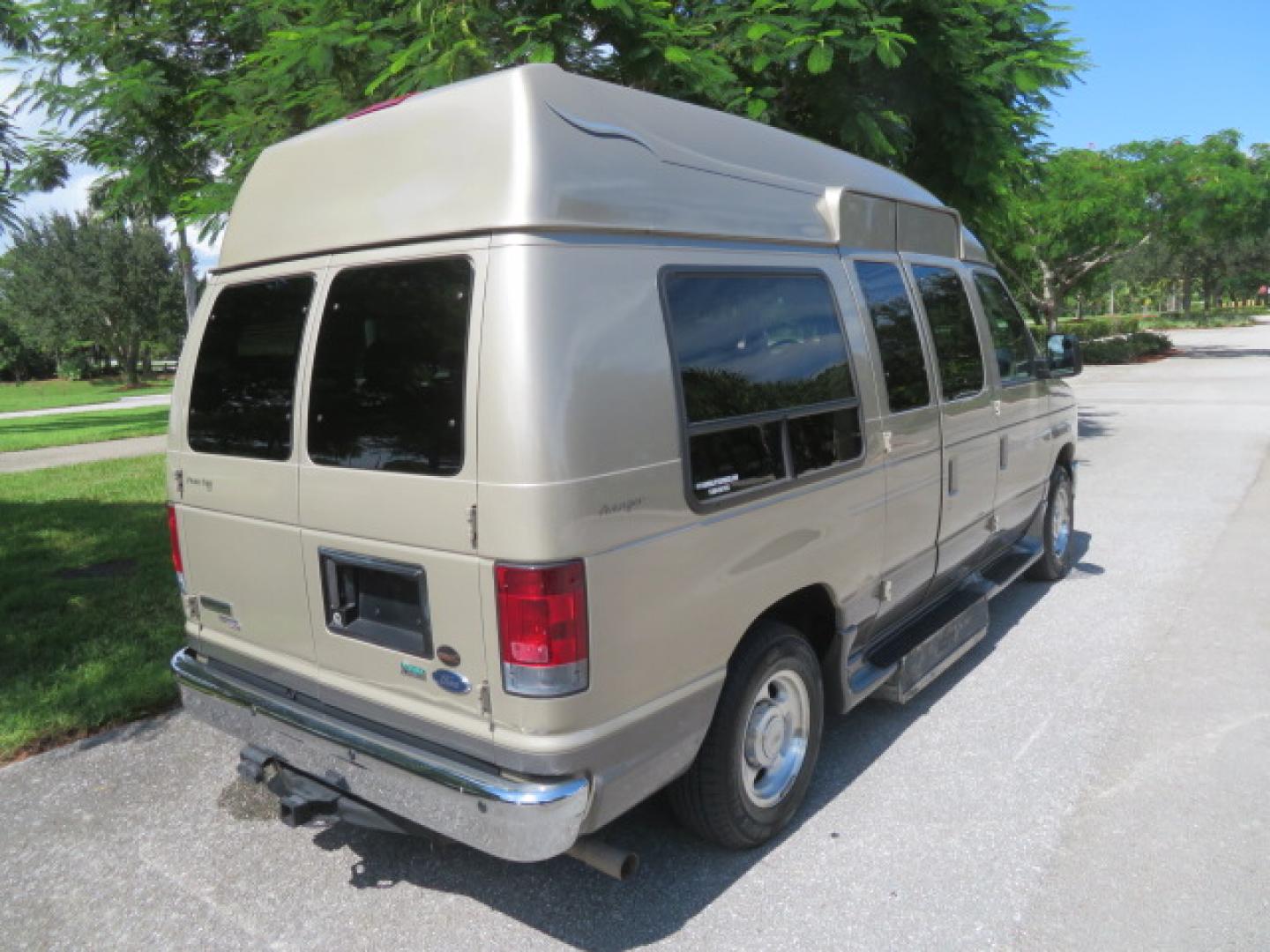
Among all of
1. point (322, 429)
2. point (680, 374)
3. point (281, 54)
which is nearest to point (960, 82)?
point (281, 54)

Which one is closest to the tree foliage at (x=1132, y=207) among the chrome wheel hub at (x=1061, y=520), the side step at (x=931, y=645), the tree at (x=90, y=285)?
the chrome wheel hub at (x=1061, y=520)

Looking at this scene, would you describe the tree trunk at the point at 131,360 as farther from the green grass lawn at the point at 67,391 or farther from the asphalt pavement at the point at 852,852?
the asphalt pavement at the point at 852,852

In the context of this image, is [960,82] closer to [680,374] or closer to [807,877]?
[680,374]

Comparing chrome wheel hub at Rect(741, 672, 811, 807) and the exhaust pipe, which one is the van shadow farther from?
the exhaust pipe

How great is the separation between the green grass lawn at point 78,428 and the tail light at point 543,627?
16.1 meters

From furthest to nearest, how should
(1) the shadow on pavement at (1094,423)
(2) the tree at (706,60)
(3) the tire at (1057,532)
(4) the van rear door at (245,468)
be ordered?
(1) the shadow on pavement at (1094,423), (2) the tree at (706,60), (3) the tire at (1057,532), (4) the van rear door at (245,468)

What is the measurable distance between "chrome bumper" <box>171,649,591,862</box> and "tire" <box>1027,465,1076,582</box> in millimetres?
4590

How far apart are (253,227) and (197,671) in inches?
66.2

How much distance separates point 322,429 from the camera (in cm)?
290

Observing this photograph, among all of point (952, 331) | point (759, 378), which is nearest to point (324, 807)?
point (759, 378)

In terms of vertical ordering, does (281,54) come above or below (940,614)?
above

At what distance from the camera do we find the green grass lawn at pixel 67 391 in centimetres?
2989

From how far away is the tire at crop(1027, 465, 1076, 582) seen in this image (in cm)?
620

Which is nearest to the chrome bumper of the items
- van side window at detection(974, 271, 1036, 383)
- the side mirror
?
van side window at detection(974, 271, 1036, 383)
